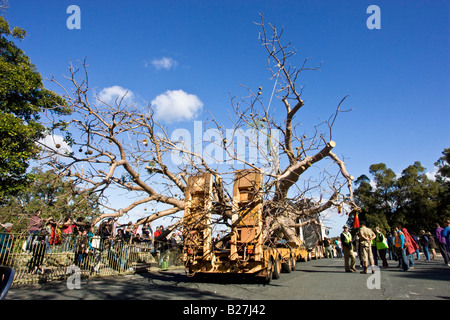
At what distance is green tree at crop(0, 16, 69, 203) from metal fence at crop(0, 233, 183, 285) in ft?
15.6

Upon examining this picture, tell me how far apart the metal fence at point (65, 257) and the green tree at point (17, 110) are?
4.74 metres

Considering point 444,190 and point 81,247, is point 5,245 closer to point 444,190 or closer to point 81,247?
point 81,247

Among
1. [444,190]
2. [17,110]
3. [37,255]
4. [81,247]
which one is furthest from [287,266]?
[444,190]

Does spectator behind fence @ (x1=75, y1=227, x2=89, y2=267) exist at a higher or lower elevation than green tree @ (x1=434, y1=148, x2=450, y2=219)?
lower

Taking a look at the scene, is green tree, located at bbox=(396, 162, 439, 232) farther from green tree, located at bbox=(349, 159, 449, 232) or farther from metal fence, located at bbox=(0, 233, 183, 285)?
metal fence, located at bbox=(0, 233, 183, 285)

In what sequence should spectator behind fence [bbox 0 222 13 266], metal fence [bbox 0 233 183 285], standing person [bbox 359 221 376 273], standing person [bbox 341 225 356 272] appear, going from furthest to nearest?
standing person [bbox 341 225 356 272]
standing person [bbox 359 221 376 273]
metal fence [bbox 0 233 183 285]
spectator behind fence [bbox 0 222 13 266]

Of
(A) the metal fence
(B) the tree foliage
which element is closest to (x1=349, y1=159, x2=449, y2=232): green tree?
(B) the tree foliage

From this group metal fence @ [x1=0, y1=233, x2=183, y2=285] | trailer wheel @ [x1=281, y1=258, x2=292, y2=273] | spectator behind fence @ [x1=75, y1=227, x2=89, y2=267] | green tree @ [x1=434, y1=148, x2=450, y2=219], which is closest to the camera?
metal fence @ [x1=0, y1=233, x2=183, y2=285]

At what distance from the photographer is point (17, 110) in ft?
45.7

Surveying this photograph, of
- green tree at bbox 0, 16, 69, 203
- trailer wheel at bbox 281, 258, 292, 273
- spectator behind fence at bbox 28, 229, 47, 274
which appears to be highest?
green tree at bbox 0, 16, 69, 203

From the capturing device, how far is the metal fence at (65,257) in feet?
25.7

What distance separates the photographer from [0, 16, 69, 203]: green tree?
12391mm

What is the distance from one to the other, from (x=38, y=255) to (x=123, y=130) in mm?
5084
